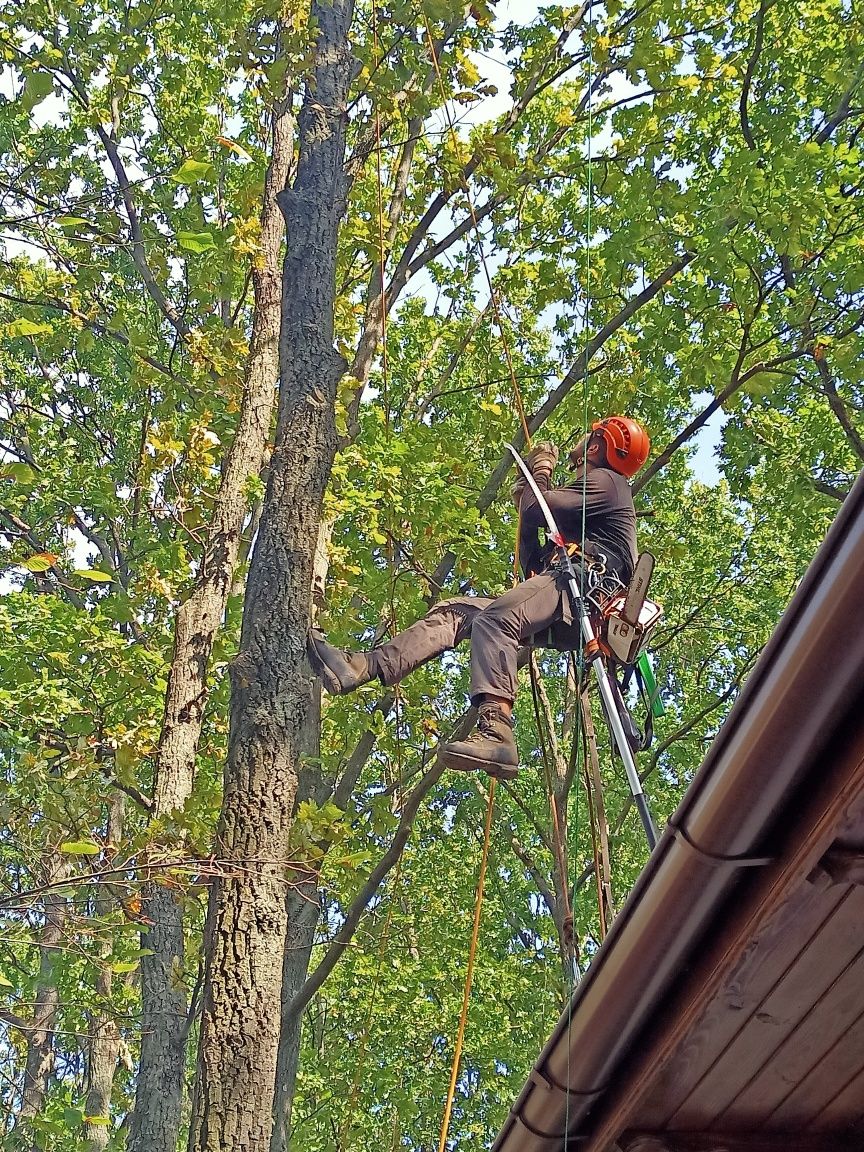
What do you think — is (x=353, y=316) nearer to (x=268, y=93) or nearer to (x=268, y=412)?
(x=268, y=412)

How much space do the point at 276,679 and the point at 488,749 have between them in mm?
965

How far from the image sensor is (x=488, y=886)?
1811 centimetres

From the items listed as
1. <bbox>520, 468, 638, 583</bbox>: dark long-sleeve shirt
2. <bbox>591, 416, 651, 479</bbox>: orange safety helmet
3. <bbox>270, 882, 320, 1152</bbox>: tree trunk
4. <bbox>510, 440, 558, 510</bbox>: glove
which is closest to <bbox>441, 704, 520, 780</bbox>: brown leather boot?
<bbox>520, 468, 638, 583</bbox>: dark long-sleeve shirt

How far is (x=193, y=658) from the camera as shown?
7352 millimetres

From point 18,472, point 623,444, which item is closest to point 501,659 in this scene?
point 623,444

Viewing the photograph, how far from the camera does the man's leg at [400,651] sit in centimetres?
528

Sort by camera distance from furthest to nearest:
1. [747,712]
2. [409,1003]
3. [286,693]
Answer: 1. [409,1003]
2. [286,693]
3. [747,712]

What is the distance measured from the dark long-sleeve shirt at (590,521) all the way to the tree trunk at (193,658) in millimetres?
2017

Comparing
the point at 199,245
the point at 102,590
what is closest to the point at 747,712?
the point at 199,245

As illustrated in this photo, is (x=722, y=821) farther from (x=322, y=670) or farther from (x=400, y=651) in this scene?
(x=400, y=651)

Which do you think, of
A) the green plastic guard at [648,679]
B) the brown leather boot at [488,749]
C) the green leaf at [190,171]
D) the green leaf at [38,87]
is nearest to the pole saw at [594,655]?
the green plastic guard at [648,679]

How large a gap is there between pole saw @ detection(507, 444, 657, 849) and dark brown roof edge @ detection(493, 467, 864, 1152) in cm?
211

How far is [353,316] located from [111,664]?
288 centimetres

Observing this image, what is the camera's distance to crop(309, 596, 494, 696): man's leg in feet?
17.3
